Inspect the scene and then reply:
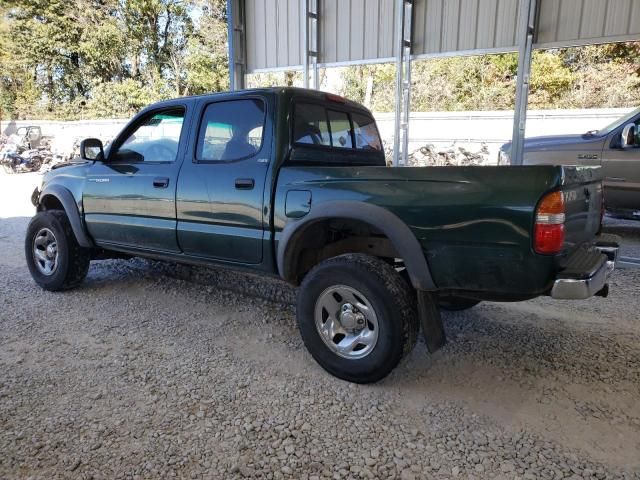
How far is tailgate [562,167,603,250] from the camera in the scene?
2.63 meters

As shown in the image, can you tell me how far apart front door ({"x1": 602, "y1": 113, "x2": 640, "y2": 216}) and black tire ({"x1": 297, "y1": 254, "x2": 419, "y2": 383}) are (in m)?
5.88

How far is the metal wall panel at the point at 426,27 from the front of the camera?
6.46 metres

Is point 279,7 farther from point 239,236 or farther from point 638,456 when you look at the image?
point 638,456

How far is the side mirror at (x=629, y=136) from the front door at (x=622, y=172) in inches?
0.5

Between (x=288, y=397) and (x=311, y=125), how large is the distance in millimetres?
1974

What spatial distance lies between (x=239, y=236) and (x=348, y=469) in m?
1.84

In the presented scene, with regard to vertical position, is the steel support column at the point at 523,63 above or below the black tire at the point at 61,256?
above

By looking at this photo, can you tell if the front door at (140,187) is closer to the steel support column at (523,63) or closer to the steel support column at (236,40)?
the steel support column at (523,63)

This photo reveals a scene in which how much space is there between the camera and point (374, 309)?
2.93 m

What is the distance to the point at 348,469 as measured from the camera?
7.57 ft

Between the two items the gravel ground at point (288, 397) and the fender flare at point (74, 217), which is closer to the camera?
the gravel ground at point (288, 397)

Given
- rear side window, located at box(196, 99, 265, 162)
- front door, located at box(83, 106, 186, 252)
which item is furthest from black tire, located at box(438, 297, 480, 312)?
front door, located at box(83, 106, 186, 252)

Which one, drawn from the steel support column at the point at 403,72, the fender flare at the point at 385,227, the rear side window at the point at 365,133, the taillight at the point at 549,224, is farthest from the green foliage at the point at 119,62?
the taillight at the point at 549,224

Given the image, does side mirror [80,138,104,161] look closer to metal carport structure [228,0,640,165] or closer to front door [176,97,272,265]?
front door [176,97,272,265]
